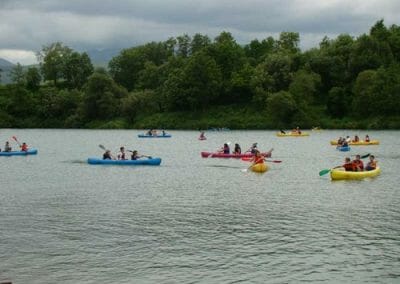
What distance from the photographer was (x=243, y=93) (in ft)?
422

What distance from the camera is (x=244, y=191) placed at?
119 feet

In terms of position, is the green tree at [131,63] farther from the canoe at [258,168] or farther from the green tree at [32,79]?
the canoe at [258,168]

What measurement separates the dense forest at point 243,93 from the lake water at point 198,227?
223 ft

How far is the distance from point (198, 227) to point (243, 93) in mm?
104255

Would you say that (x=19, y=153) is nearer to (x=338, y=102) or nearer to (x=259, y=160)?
(x=259, y=160)

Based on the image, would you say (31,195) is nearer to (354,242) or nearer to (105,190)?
(105,190)

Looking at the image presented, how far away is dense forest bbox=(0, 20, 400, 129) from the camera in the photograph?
11244cm

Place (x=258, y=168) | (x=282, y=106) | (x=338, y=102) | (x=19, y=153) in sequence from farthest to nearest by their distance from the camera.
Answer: (x=338, y=102) → (x=282, y=106) → (x=19, y=153) → (x=258, y=168)

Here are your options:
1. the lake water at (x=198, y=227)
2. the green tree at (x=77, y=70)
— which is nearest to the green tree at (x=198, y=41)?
the green tree at (x=77, y=70)

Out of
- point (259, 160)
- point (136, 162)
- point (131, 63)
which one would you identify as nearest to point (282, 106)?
point (131, 63)

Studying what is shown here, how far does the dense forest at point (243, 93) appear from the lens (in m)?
112

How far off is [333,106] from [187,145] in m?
46.6

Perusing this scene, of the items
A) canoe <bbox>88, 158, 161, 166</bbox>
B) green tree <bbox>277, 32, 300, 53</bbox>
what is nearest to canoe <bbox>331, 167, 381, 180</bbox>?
canoe <bbox>88, 158, 161, 166</bbox>

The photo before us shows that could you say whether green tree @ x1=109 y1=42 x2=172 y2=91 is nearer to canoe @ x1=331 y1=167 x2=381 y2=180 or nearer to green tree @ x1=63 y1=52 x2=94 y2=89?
green tree @ x1=63 y1=52 x2=94 y2=89
